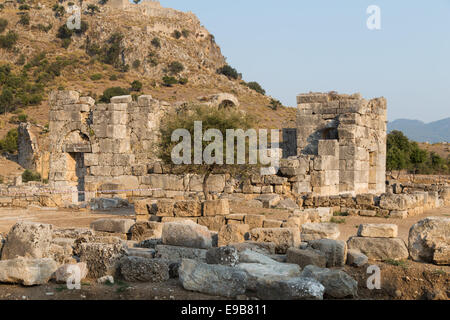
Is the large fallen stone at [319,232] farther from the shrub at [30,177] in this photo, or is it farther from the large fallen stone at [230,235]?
the shrub at [30,177]

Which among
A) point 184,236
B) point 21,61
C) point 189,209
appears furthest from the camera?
point 21,61

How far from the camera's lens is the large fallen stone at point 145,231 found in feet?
28.4

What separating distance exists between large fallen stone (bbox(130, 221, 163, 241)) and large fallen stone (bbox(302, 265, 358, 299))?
165 inches

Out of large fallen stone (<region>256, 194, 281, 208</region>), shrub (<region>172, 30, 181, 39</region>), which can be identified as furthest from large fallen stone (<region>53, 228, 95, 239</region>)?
shrub (<region>172, 30, 181, 39</region>)

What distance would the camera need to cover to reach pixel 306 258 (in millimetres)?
5766

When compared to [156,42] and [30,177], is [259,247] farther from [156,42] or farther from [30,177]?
[156,42]

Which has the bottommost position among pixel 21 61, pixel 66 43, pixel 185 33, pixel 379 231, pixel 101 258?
pixel 101 258

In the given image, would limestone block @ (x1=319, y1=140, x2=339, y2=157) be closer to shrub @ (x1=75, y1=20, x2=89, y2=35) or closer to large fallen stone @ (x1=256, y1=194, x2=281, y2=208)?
large fallen stone @ (x1=256, y1=194, x2=281, y2=208)

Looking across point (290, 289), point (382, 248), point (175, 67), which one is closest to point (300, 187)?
point (382, 248)

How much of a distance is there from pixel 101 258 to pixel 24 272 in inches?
38.8

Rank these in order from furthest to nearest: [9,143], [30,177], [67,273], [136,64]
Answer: [136,64] → [9,143] → [30,177] → [67,273]

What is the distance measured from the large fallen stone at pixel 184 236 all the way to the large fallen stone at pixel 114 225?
2.27m

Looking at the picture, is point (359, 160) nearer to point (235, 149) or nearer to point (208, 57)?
point (235, 149)

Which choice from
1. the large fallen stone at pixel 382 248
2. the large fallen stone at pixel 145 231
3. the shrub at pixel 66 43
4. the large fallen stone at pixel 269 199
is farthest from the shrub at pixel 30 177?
the shrub at pixel 66 43
